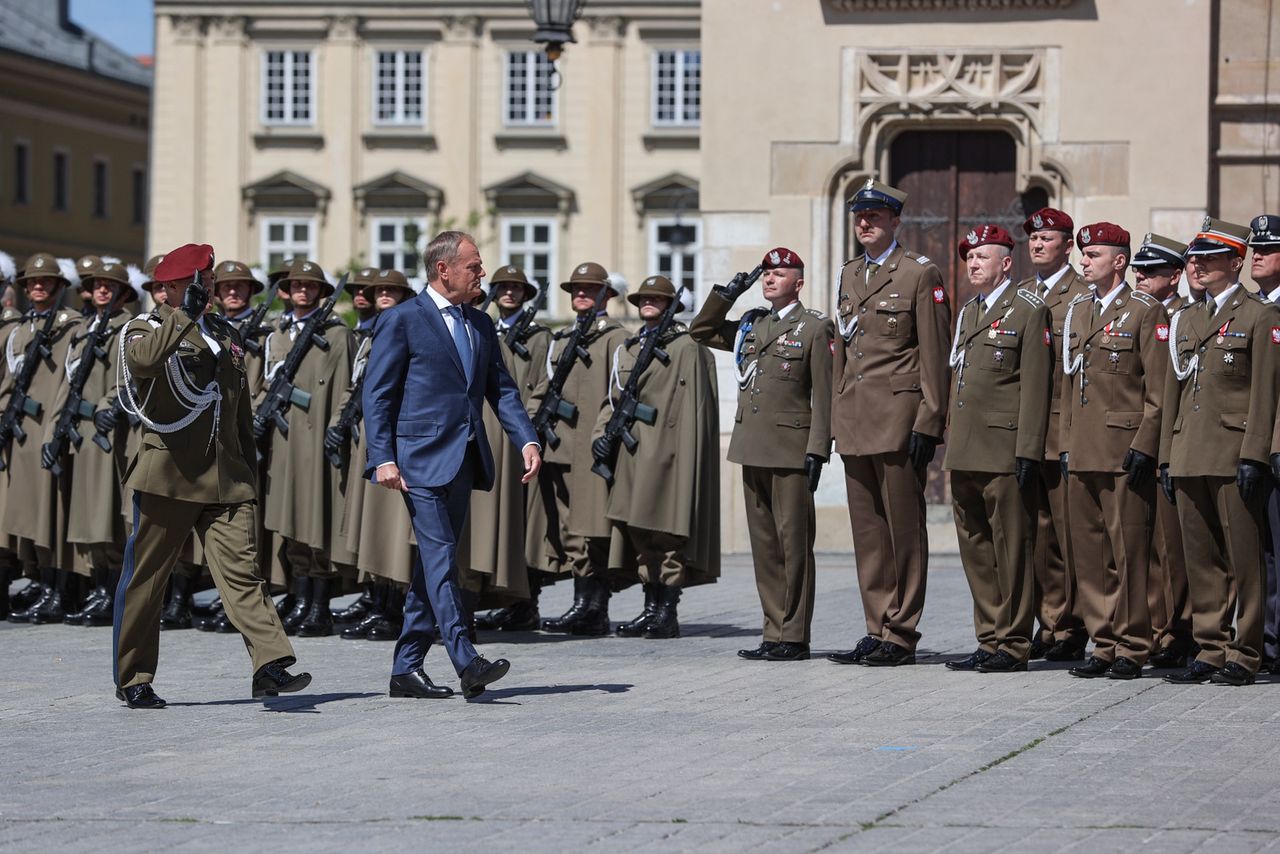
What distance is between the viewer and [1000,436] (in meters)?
11.4

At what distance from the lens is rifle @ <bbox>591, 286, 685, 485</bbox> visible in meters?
13.9

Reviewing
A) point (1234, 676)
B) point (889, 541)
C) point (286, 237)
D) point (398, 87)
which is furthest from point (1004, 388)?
point (286, 237)

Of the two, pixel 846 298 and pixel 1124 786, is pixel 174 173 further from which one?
pixel 1124 786

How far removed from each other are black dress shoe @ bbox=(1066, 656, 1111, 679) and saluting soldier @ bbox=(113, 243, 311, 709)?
3.36 metres

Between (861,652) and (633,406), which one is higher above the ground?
(633,406)

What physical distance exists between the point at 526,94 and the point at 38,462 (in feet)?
142

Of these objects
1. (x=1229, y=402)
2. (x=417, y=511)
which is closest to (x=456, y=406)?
(x=417, y=511)

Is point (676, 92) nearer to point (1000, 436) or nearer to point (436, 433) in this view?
point (1000, 436)

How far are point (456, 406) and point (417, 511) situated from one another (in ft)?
1.49

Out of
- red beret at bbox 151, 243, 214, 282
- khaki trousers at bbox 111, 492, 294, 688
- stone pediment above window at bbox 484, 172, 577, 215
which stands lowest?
khaki trousers at bbox 111, 492, 294, 688

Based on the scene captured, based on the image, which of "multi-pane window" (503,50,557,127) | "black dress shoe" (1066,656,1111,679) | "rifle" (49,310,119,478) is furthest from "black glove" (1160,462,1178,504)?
"multi-pane window" (503,50,557,127)

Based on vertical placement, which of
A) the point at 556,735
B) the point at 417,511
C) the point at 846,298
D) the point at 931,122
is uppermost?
the point at 931,122

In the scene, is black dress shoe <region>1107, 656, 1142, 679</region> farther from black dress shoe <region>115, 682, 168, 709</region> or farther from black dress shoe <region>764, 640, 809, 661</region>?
black dress shoe <region>115, 682, 168, 709</region>

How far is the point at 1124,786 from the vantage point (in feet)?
26.8
